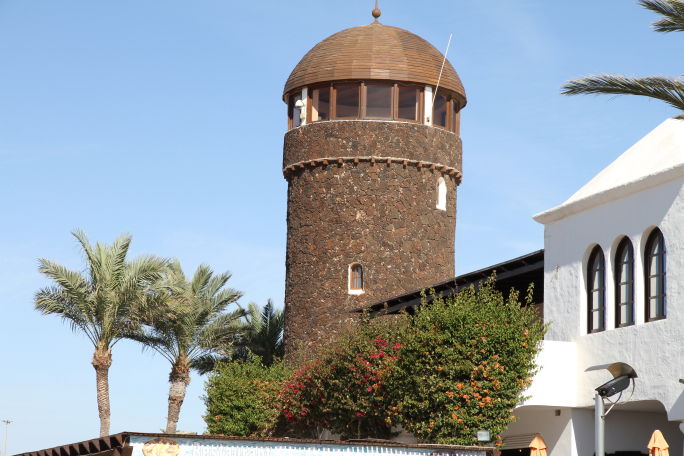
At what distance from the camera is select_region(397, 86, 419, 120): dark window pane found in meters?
37.6

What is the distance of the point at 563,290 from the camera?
26.5m

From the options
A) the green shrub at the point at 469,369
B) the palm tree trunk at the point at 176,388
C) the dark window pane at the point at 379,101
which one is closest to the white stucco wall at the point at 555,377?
the green shrub at the point at 469,369

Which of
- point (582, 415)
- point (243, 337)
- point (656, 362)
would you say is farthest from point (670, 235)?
point (243, 337)

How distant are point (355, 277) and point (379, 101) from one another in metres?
5.20

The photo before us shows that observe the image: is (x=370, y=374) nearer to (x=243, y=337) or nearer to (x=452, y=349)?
(x=452, y=349)

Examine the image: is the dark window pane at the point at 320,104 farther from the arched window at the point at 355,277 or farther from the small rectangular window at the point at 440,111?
the arched window at the point at 355,277

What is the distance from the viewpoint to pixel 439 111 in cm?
3850

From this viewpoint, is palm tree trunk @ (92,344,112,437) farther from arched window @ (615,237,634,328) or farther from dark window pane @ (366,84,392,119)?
arched window @ (615,237,634,328)

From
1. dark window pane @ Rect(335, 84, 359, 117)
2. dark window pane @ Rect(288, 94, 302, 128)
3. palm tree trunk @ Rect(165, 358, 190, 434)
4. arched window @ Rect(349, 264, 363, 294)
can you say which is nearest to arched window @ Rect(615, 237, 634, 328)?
arched window @ Rect(349, 264, 363, 294)

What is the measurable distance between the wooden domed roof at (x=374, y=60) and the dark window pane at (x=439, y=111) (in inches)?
17.5

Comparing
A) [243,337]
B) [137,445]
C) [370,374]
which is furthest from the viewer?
[243,337]

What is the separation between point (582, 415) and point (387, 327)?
6.00 m

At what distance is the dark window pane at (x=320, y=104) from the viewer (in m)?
37.9

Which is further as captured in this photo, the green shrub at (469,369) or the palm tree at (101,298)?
the palm tree at (101,298)
